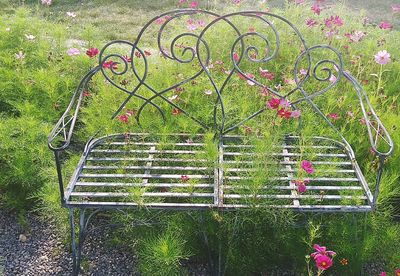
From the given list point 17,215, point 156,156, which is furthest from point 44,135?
point 156,156

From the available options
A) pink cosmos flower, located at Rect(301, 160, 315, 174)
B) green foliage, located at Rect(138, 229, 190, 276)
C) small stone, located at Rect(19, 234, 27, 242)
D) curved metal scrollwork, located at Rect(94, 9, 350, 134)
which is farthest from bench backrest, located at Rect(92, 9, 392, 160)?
small stone, located at Rect(19, 234, 27, 242)

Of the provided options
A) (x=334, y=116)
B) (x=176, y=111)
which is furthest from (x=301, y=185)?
(x=176, y=111)

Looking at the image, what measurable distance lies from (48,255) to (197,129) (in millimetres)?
1109

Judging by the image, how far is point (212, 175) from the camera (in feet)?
9.02

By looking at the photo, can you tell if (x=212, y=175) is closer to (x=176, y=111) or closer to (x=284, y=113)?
(x=284, y=113)

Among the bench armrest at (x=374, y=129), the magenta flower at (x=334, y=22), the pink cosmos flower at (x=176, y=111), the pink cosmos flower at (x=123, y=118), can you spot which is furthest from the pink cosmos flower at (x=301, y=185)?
the magenta flower at (x=334, y=22)

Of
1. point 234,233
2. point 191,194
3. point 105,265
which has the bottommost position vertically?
point 105,265

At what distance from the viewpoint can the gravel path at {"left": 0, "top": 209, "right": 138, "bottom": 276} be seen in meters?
2.82

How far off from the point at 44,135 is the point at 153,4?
13.6 feet

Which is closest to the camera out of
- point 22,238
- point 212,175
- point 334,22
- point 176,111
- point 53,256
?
point 212,175

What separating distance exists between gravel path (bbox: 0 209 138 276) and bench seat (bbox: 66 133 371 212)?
A: 296 millimetres

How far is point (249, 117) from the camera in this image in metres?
3.09

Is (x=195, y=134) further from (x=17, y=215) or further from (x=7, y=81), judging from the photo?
(x=7, y=81)

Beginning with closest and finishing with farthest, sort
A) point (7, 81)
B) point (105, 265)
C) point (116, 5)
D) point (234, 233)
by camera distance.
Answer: point (234, 233)
point (105, 265)
point (7, 81)
point (116, 5)
